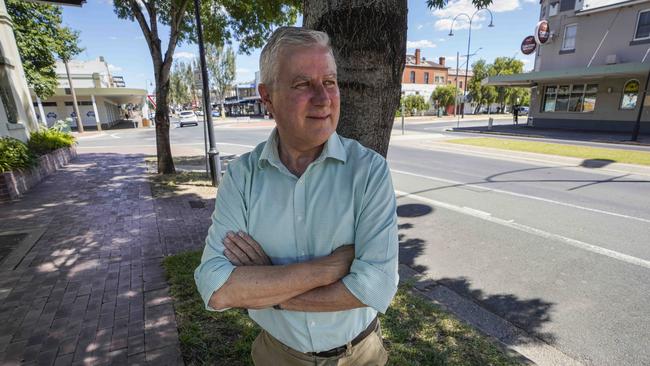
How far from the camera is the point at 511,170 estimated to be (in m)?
10.6

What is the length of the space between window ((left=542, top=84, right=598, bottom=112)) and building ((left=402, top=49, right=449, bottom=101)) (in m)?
25.0

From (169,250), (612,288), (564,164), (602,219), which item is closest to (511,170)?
(564,164)

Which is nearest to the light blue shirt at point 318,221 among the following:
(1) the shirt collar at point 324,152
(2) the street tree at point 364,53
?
(1) the shirt collar at point 324,152

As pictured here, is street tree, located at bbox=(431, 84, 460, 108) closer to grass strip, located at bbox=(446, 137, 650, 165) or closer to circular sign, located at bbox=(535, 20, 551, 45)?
circular sign, located at bbox=(535, 20, 551, 45)

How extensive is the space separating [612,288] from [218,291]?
449 centimetres

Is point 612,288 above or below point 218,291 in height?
below

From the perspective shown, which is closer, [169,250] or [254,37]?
[169,250]

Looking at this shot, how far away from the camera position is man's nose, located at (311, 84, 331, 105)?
4.56 feet

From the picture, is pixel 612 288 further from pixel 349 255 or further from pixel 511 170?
pixel 511 170

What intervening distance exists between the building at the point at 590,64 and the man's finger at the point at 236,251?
23531 mm

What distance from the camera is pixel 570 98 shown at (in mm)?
23266

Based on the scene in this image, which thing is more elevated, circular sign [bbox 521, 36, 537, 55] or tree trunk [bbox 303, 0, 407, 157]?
circular sign [bbox 521, 36, 537, 55]

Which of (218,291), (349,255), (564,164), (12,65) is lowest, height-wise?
(564,164)

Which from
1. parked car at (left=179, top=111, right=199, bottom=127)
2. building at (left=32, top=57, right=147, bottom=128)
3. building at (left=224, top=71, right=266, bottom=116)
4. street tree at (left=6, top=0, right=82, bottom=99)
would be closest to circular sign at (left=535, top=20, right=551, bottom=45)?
street tree at (left=6, top=0, right=82, bottom=99)
